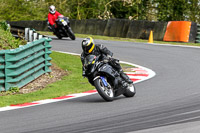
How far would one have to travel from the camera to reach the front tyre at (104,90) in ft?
28.3

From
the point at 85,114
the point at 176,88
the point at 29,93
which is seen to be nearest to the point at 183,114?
the point at 85,114

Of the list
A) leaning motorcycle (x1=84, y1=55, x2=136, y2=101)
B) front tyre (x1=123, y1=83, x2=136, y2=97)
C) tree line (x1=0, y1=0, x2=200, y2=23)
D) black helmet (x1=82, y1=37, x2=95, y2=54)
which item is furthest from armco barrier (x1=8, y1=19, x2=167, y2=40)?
black helmet (x1=82, y1=37, x2=95, y2=54)

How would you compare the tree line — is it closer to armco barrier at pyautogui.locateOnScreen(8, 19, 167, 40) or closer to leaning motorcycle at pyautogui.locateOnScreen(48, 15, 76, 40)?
armco barrier at pyautogui.locateOnScreen(8, 19, 167, 40)

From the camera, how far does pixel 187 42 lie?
22.3 meters

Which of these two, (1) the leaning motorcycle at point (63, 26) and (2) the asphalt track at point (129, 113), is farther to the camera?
(1) the leaning motorcycle at point (63, 26)

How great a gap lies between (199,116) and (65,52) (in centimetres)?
1244

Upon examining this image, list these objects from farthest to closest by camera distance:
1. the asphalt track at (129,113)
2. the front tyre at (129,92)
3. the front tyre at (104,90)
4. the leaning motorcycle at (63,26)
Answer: the leaning motorcycle at (63,26) → the front tyre at (129,92) → the front tyre at (104,90) → the asphalt track at (129,113)

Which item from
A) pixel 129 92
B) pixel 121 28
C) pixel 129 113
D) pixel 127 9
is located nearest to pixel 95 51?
pixel 129 92

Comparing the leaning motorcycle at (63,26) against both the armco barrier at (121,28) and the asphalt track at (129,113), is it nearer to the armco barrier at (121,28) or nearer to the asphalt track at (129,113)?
the armco barrier at (121,28)

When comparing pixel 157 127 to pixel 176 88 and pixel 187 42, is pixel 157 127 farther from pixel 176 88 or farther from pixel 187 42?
pixel 187 42

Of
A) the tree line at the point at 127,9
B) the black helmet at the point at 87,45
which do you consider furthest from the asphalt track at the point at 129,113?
the tree line at the point at 127,9

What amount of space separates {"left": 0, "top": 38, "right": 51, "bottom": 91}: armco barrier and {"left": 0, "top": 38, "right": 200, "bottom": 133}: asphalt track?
2184mm

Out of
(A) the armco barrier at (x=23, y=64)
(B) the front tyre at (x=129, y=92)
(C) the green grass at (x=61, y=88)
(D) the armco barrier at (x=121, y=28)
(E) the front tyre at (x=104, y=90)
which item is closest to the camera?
(E) the front tyre at (x=104, y=90)

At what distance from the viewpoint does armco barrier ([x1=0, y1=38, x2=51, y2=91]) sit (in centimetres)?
1063
